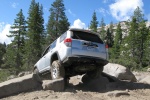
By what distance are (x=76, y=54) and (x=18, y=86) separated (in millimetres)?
2869

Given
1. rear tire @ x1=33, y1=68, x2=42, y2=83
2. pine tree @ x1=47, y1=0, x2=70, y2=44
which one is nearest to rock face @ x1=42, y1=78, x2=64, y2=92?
rear tire @ x1=33, y1=68, x2=42, y2=83

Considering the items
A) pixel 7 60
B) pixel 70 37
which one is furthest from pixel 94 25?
pixel 70 37

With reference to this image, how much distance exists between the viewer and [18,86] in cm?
1094

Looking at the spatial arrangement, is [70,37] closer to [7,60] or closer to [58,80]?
[58,80]

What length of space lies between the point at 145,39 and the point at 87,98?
54.9 m

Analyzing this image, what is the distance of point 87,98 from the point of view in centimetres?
880

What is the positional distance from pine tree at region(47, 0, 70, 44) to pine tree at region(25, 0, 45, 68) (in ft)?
7.12

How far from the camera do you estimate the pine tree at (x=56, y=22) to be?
187 ft

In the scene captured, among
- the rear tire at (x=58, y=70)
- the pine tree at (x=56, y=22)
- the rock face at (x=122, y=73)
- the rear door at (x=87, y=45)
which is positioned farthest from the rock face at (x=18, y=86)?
the pine tree at (x=56, y=22)

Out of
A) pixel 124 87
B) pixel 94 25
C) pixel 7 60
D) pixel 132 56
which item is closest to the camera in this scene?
pixel 124 87

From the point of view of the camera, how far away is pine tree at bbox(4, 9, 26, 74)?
159 feet

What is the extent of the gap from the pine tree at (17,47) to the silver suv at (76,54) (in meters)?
37.0

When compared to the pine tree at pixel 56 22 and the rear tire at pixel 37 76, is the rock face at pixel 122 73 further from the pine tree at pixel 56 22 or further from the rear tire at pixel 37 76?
the pine tree at pixel 56 22

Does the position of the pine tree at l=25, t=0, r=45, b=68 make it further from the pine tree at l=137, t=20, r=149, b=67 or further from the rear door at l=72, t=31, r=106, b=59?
the rear door at l=72, t=31, r=106, b=59
